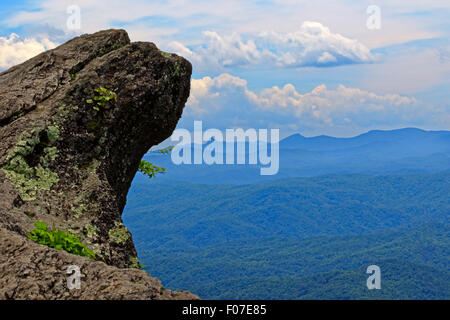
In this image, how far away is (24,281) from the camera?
5.50m

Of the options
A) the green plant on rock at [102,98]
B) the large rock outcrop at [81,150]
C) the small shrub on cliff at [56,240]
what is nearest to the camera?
the large rock outcrop at [81,150]

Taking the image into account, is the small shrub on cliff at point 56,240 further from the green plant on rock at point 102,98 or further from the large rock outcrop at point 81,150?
the green plant on rock at point 102,98

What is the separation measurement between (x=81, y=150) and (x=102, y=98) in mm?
1336

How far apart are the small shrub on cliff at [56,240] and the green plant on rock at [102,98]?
3.82 m

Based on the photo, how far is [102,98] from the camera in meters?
10.7

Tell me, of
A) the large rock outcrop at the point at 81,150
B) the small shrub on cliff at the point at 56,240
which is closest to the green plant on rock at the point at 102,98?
the large rock outcrop at the point at 81,150

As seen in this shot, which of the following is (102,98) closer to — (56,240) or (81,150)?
(81,150)

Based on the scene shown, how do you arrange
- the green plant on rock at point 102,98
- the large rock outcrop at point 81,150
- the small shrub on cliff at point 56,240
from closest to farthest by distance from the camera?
1. the large rock outcrop at point 81,150
2. the small shrub on cliff at point 56,240
3. the green plant on rock at point 102,98

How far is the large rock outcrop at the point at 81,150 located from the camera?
5.57m
